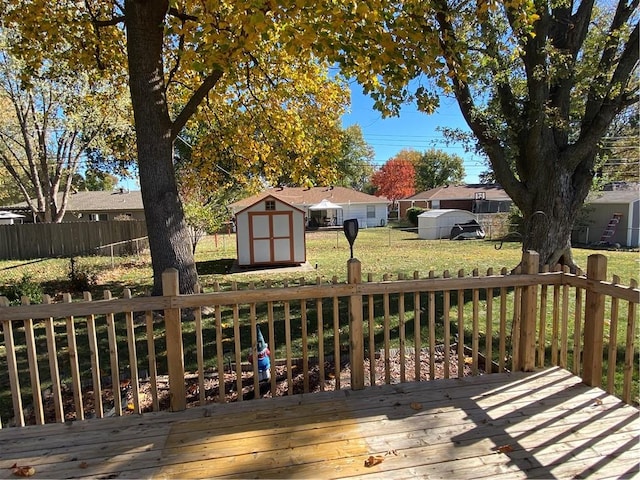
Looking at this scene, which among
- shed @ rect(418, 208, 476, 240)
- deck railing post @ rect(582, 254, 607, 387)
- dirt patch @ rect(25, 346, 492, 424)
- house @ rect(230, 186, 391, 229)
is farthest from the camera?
house @ rect(230, 186, 391, 229)

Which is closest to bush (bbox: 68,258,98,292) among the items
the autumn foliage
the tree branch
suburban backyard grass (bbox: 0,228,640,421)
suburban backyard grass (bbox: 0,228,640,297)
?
suburban backyard grass (bbox: 0,228,640,421)

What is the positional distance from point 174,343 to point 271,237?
986 centimetres

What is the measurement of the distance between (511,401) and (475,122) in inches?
175

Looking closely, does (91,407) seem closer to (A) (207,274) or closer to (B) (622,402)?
(B) (622,402)

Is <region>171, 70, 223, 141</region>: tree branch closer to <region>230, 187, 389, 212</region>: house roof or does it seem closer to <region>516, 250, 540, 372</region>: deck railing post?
<region>516, 250, 540, 372</region>: deck railing post

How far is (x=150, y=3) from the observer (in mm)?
5160

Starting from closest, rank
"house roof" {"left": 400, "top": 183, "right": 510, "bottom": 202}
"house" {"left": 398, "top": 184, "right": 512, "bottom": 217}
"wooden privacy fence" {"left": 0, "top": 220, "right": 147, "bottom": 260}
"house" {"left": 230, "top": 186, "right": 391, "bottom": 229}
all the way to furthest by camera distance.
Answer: "wooden privacy fence" {"left": 0, "top": 220, "right": 147, "bottom": 260} → "house" {"left": 230, "top": 186, "right": 391, "bottom": 229} → "house" {"left": 398, "top": 184, "right": 512, "bottom": 217} → "house roof" {"left": 400, "top": 183, "right": 510, "bottom": 202}

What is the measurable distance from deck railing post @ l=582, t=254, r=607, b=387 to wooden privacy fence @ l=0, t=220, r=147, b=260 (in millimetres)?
16027

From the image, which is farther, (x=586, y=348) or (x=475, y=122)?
(x=475, y=122)

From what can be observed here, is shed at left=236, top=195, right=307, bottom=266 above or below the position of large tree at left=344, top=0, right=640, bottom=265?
below

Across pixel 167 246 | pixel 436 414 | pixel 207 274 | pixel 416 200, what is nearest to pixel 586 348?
pixel 436 414

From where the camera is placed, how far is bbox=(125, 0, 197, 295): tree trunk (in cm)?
518

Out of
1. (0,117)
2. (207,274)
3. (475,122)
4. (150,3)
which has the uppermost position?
(0,117)

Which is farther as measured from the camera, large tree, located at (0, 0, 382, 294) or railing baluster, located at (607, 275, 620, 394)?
large tree, located at (0, 0, 382, 294)
